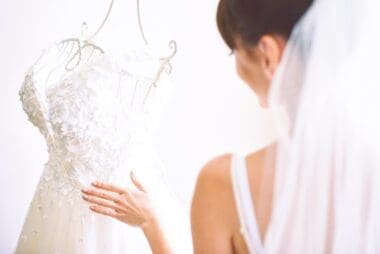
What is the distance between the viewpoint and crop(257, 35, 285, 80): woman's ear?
0.54 meters

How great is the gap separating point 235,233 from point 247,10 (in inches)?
10.1

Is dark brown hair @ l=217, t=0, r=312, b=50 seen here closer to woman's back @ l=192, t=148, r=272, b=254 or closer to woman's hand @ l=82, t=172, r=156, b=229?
woman's back @ l=192, t=148, r=272, b=254

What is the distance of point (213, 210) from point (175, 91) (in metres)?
1.04

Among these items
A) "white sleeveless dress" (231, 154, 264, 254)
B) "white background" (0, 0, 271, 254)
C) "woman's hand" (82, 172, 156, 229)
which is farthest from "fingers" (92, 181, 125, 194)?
"white background" (0, 0, 271, 254)

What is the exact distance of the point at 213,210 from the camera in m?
0.60

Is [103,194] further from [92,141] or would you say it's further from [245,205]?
[245,205]

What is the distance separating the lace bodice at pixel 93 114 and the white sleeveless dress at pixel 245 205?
51cm

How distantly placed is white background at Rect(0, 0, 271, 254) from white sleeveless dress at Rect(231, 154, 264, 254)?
96 cm

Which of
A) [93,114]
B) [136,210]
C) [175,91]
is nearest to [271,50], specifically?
[136,210]

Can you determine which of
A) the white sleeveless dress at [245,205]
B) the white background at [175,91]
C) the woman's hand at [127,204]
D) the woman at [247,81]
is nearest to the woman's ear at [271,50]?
the woman at [247,81]

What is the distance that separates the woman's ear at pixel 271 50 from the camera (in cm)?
54

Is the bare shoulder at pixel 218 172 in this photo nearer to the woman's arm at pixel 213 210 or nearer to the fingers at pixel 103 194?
the woman's arm at pixel 213 210

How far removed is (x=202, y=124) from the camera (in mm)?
1613

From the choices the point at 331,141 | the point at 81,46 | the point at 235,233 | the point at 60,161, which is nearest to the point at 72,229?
the point at 60,161
